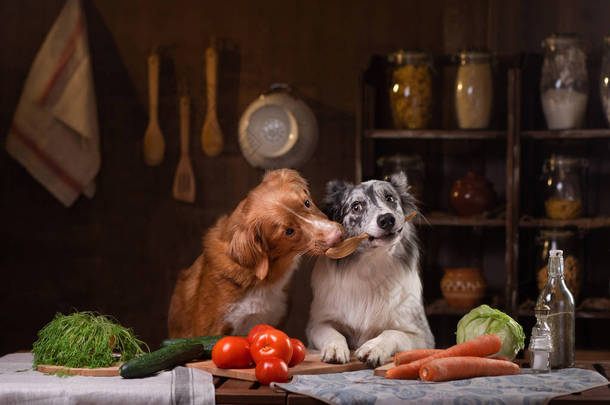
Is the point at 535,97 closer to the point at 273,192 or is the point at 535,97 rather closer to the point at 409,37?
the point at 409,37

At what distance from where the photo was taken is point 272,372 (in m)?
1.92

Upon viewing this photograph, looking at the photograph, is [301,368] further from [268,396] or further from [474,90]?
[474,90]

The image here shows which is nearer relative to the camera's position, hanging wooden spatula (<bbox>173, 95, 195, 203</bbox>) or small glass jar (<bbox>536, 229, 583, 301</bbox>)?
small glass jar (<bbox>536, 229, 583, 301</bbox>)

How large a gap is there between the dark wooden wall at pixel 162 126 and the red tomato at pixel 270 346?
1.99 m

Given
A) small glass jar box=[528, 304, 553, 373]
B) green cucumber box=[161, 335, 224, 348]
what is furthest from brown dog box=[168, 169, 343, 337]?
small glass jar box=[528, 304, 553, 373]

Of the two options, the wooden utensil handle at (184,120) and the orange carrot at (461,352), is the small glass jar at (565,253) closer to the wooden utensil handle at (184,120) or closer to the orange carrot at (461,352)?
the orange carrot at (461,352)

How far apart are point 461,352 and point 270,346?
546 mm

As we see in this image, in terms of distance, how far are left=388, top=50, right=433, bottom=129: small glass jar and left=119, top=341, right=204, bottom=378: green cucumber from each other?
181cm

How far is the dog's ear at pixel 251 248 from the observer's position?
2.23 meters

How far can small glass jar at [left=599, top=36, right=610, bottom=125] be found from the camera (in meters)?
3.43

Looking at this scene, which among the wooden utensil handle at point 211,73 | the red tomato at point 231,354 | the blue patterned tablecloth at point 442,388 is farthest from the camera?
the wooden utensil handle at point 211,73

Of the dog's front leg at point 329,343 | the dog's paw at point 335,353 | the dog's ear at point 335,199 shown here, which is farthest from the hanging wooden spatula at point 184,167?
the dog's paw at point 335,353

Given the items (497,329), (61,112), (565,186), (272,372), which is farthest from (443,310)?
(61,112)

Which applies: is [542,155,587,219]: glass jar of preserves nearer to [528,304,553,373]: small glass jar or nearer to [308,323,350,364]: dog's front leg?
[528,304,553,373]: small glass jar
